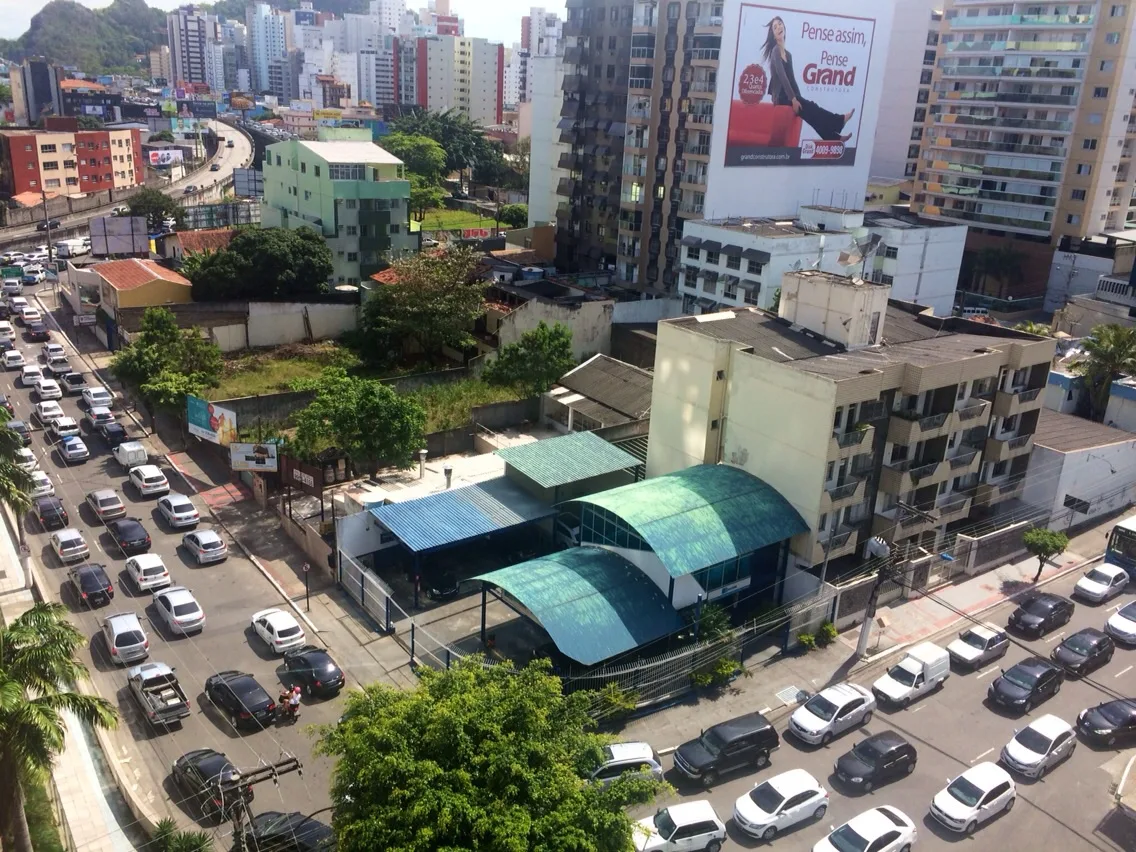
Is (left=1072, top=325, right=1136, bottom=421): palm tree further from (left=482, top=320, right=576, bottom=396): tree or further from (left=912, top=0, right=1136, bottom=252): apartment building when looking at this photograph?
(left=912, top=0, right=1136, bottom=252): apartment building

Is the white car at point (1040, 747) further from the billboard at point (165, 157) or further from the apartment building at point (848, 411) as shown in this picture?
the billboard at point (165, 157)

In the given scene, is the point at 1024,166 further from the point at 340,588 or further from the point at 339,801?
the point at 339,801

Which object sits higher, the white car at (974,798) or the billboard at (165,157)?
the billboard at (165,157)

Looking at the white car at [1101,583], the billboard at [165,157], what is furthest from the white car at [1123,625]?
the billboard at [165,157]

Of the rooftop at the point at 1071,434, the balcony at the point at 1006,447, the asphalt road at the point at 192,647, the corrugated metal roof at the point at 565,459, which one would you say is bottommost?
the asphalt road at the point at 192,647

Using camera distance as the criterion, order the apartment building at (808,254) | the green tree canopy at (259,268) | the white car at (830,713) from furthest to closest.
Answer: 1. the apartment building at (808,254)
2. the green tree canopy at (259,268)
3. the white car at (830,713)

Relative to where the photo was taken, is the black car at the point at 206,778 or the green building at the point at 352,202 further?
the green building at the point at 352,202

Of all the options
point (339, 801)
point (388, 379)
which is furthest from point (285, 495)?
point (339, 801)
